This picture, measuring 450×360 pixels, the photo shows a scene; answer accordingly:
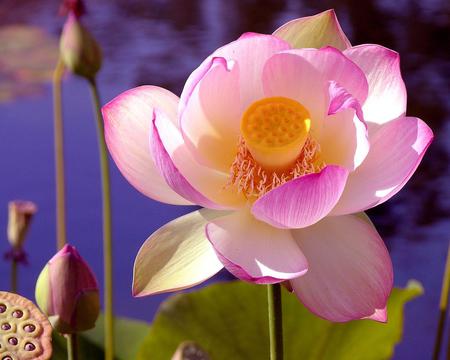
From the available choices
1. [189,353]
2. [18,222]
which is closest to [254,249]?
[189,353]

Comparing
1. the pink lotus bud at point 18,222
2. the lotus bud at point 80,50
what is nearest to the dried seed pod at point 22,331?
the lotus bud at point 80,50

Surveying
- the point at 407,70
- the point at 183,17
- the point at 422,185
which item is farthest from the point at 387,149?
the point at 183,17

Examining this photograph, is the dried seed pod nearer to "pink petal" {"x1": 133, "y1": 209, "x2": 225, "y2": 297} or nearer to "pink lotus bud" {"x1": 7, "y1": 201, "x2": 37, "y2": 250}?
"pink petal" {"x1": 133, "y1": 209, "x2": 225, "y2": 297}

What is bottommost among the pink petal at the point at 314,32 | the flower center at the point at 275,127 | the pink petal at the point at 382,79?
the flower center at the point at 275,127

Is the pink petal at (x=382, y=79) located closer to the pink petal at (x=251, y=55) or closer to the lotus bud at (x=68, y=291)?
the pink petal at (x=251, y=55)

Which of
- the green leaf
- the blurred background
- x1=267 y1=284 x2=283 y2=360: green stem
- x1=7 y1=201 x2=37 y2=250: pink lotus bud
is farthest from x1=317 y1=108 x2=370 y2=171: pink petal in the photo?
the blurred background

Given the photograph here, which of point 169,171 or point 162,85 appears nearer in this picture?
point 169,171

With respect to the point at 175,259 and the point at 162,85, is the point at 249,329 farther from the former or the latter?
the point at 162,85

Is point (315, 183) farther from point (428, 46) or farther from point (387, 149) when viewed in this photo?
point (428, 46)
